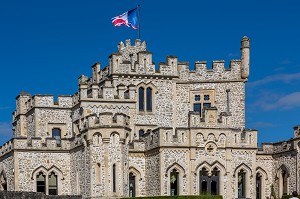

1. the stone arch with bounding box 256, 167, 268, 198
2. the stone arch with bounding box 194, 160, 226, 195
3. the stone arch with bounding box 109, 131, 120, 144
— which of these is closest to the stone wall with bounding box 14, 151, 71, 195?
the stone arch with bounding box 109, 131, 120, 144

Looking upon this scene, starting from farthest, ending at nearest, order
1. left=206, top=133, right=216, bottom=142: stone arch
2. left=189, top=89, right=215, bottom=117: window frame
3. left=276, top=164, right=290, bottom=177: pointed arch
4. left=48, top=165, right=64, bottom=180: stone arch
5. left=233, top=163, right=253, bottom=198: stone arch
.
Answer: left=189, top=89, right=215, bottom=117: window frame → left=48, top=165, right=64, bottom=180: stone arch → left=276, top=164, right=290, bottom=177: pointed arch → left=233, top=163, right=253, bottom=198: stone arch → left=206, top=133, right=216, bottom=142: stone arch

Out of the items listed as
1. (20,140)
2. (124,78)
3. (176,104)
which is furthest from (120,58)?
(20,140)

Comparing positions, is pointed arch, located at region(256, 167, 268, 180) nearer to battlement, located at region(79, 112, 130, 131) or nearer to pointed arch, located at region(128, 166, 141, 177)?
pointed arch, located at region(128, 166, 141, 177)

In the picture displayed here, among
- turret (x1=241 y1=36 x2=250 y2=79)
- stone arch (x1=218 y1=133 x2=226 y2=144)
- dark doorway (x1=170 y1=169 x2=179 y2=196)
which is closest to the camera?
stone arch (x1=218 y1=133 x2=226 y2=144)

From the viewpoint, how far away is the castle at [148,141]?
50.7 m

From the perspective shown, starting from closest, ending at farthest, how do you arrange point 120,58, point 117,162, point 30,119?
point 117,162 < point 120,58 < point 30,119

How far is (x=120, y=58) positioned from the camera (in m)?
58.5

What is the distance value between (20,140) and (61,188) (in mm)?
4814

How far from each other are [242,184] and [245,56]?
12029mm

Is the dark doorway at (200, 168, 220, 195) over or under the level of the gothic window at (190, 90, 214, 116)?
under

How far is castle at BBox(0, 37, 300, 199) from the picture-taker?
166 feet

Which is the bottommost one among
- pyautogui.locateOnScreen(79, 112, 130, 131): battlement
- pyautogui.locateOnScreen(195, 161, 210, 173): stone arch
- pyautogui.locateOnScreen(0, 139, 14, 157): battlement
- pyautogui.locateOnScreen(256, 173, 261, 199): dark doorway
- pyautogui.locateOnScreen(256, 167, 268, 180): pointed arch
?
pyautogui.locateOnScreen(256, 173, 261, 199): dark doorway

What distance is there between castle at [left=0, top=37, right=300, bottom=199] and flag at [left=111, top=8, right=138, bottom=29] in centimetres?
257

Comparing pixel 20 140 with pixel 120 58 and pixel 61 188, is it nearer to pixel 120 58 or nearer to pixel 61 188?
pixel 61 188
